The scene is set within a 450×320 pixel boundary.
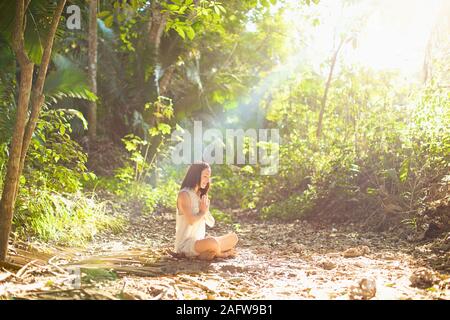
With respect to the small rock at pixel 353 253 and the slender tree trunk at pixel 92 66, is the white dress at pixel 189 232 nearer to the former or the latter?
the small rock at pixel 353 253

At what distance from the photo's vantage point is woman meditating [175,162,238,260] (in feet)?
16.5

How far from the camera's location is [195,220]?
5.02 meters

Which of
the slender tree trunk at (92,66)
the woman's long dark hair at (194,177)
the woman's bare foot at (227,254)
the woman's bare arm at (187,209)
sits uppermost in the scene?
the slender tree trunk at (92,66)

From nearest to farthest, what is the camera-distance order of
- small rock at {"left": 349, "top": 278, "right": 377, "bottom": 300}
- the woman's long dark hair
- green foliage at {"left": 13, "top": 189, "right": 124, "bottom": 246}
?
Result: small rock at {"left": 349, "top": 278, "right": 377, "bottom": 300} → the woman's long dark hair → green foliage at {"left": 13, "top": 189, "right": 124, "bottom": 246}

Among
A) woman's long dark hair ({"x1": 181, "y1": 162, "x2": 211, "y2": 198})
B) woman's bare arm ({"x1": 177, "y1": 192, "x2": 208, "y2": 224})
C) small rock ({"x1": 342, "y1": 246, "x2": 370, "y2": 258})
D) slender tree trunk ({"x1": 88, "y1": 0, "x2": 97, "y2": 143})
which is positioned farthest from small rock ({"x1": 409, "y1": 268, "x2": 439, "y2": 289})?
slender tree trunk ({"x1": 88, "y1": 0, "x2": 97, "y2": 143})

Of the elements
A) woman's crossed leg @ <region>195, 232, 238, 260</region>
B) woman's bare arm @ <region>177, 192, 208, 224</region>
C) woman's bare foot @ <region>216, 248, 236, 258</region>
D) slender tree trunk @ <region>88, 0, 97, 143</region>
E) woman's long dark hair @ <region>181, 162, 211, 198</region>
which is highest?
slender tree trunk @ <region>88, 0, 97, 143</region>

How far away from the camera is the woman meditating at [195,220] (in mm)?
5035

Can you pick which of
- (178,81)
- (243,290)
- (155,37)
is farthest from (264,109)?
(243,290)

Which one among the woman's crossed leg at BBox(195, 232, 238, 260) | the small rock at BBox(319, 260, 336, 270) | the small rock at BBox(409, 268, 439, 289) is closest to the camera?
the small rock at BBox(409, 268, 439, 289)

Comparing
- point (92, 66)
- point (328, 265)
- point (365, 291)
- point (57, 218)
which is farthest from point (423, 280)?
point (92, 66)

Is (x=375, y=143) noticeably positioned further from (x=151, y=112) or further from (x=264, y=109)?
(x=264, y=109)

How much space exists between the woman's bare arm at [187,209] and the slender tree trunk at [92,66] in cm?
607

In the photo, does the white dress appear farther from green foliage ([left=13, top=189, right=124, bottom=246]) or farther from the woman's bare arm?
green foliage ([left=13, top=189, right=124, bottom=246])

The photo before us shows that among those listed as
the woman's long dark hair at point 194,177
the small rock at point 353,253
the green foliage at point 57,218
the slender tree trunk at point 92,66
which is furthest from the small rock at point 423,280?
the slender tree trunk at point 92,66
